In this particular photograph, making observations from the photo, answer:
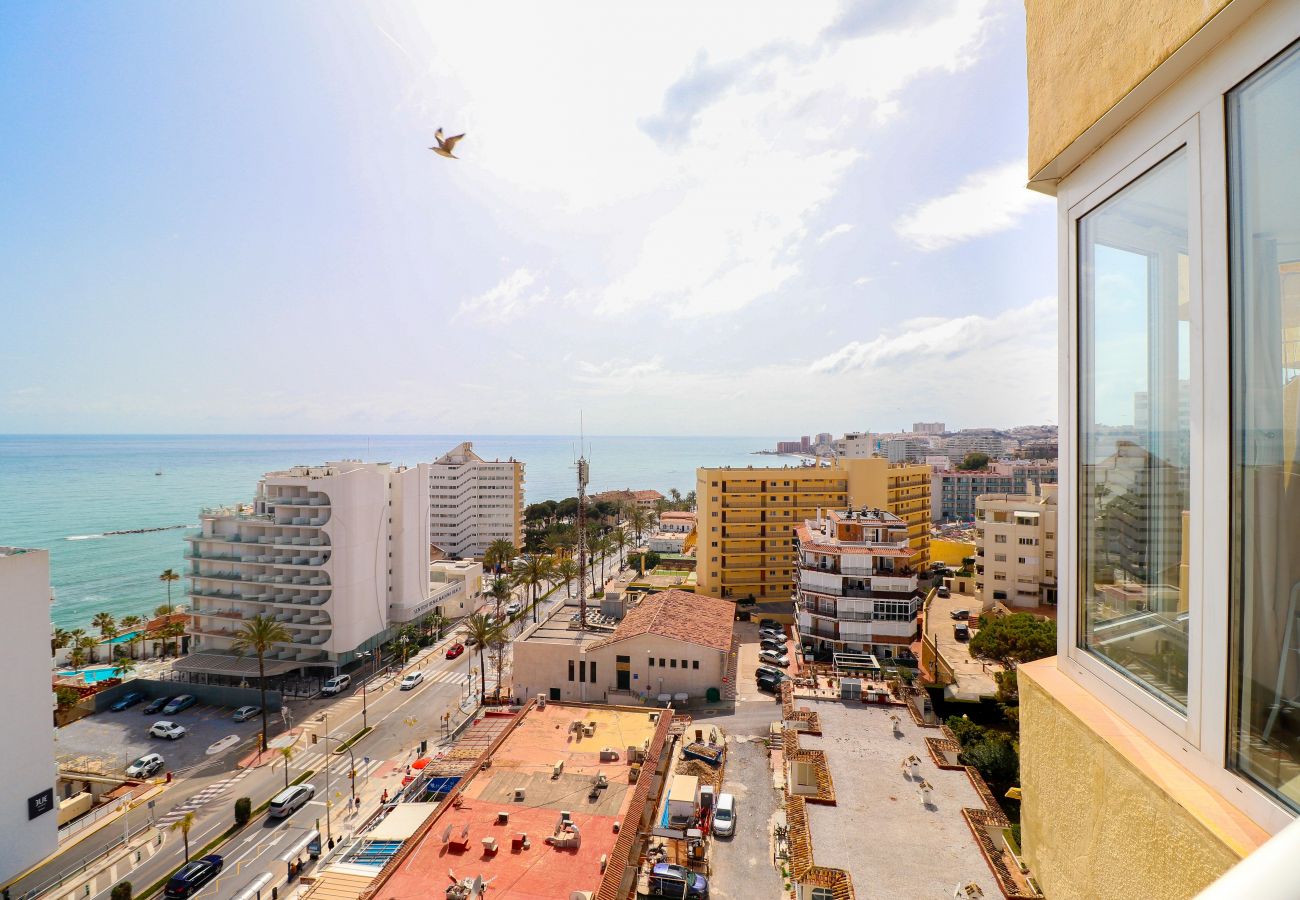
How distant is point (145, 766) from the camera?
19812 millimetres

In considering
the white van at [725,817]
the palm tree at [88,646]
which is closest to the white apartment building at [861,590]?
the white van at [725,817]

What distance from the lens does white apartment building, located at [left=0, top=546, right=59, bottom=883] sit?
1430cm

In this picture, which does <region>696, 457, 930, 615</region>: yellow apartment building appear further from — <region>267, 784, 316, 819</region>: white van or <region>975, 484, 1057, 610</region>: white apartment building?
<region>267, 784, 316, 819</region>: white van

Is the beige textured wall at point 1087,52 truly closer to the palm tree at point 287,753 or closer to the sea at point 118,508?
the palm tree at point 287,753

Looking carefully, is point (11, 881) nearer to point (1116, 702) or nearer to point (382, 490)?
point (382, 490)

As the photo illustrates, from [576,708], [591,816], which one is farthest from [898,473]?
[591,816]

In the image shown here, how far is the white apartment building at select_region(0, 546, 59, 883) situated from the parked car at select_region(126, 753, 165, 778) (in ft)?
14.7

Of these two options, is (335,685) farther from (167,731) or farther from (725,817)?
(725,817)

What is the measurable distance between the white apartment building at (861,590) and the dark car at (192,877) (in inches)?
798

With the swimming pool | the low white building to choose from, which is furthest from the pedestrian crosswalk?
the swimming pool

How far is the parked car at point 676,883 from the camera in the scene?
12.8m

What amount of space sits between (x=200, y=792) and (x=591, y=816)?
1435cm

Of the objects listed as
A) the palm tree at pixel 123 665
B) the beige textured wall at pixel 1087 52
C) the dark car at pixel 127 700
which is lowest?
the palm tree at pixel 123 665

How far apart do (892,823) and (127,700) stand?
29.8 meters
